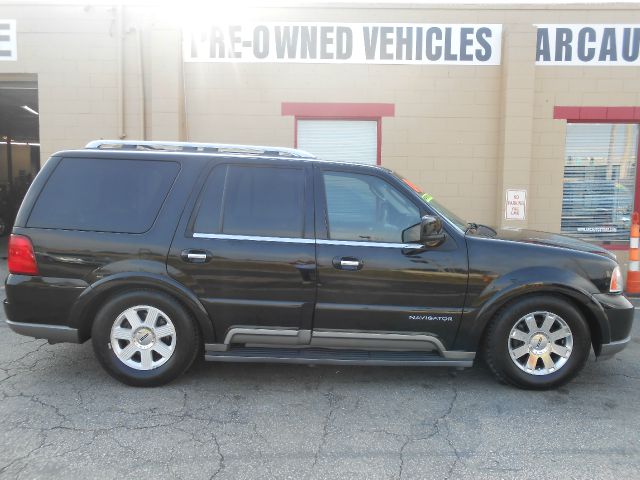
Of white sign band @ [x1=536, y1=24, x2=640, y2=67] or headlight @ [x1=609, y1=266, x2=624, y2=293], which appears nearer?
headlight @ [x1=609, y1=266, x2=624, y2=293]

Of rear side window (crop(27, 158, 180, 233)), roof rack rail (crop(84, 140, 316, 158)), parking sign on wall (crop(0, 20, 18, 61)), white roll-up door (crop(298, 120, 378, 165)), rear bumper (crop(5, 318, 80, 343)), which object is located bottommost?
rear bumper (crop(5, 318, 80, 343))

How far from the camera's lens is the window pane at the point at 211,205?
12.9ft

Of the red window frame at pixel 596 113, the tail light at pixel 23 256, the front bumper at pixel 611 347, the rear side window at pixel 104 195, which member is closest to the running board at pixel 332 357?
the front bumper at pixel 611 347

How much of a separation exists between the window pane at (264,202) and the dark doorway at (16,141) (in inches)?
269

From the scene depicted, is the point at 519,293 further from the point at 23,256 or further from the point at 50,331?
the point at 23,256

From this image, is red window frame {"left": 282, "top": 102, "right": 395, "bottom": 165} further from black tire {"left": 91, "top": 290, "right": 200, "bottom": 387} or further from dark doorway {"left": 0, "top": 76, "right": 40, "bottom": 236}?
black tire {"left": 91, "top": 290, "right": 200, "bottom": 387}

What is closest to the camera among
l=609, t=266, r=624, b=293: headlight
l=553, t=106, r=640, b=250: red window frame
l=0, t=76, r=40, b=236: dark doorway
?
l=609, t=266, r=624, b=293: headlight

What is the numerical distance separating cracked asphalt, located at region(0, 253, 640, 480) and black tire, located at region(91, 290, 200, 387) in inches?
4.4

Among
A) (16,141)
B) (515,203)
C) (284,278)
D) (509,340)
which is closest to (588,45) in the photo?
(515,203)

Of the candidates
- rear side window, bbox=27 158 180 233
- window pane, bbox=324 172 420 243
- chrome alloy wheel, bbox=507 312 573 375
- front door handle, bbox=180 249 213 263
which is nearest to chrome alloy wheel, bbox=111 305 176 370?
front door handle, bbox=180 249 213 263

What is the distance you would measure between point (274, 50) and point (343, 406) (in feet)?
21.4

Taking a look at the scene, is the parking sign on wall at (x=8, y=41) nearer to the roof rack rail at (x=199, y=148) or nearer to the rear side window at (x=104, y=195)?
the roof rack rail at (x=199, y=148)

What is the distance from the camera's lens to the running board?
12.7ft

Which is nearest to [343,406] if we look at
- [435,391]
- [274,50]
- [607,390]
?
[435,391]
